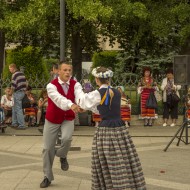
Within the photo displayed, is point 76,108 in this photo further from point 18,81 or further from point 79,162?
point 18,81

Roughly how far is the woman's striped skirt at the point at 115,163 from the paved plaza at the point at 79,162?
39.7 inches

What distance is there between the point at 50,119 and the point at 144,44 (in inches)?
691

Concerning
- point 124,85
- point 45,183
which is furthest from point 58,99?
point 124,85

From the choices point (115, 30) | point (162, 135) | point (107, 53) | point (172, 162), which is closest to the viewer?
point (172, 162)

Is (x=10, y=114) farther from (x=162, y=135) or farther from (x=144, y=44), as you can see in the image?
(x=144, y=44)

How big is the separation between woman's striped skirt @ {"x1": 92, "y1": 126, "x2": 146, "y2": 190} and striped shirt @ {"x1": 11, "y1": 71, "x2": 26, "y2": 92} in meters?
10.7

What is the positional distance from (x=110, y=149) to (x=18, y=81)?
10.9m

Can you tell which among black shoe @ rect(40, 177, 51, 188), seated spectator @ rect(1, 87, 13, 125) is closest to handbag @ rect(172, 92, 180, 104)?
seated spectator @ rect(1, 87, 13, 125)

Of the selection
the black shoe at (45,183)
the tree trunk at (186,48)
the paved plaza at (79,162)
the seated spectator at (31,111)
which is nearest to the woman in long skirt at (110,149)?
the paved plaza at (79,162)

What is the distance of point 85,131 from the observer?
58.6 ft

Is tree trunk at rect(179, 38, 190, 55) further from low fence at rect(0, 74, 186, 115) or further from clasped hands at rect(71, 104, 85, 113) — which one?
clasped hands at rect(71, 104, 85, 113)

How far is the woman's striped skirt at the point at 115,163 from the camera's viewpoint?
7.60 metres

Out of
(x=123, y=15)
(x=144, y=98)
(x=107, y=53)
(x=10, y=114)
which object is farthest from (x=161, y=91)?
(x=107, y=53)

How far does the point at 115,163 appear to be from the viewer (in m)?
7.62
